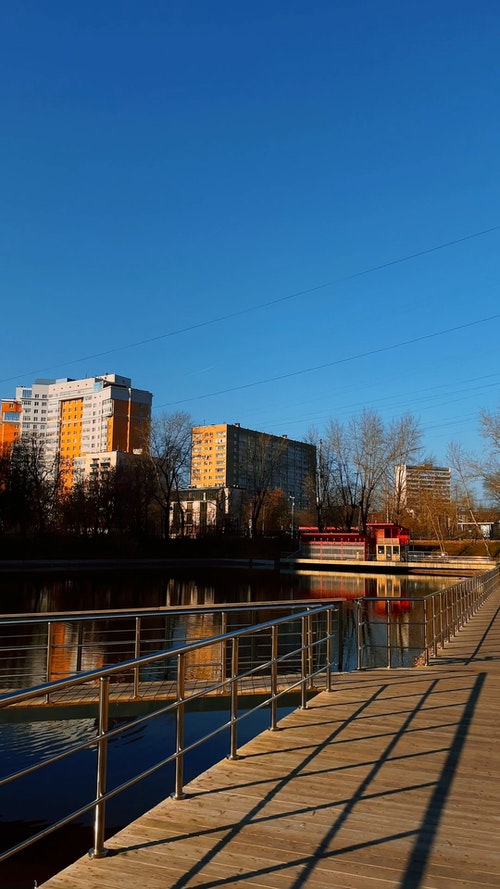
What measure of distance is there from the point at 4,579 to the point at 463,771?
1567 inches

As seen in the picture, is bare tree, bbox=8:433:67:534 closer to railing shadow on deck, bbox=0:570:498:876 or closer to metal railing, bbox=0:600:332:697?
metal railing, bbox=0:600:332:697

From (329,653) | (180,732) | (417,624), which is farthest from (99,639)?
(180,732)

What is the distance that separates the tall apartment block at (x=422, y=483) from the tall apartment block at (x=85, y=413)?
64279mm

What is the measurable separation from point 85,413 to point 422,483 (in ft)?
271

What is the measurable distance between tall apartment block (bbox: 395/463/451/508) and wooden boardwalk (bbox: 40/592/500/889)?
64.3 m

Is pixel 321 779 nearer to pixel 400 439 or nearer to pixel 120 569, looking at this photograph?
pixel 120 569

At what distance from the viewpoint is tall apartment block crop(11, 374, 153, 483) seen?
130m

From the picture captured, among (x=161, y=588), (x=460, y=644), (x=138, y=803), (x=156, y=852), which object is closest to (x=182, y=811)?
(x=156, y=852)

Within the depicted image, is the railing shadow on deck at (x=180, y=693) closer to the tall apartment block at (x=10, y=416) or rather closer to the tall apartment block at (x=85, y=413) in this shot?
the tall apartment block at (x=85, y=413)

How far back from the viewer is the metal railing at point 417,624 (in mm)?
11320

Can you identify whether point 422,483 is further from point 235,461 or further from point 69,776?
point 69,776

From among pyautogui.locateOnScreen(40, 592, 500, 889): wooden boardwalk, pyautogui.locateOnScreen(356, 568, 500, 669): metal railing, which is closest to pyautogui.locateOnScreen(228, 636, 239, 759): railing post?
pyautogui.locateOnScreen(40, 592, 500, 889): wooden boardwalk

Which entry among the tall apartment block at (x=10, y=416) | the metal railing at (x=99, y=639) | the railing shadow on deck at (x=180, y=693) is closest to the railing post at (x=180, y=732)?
the railing shadow on deck at (x=180, y=693)

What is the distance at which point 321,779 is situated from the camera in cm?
500
